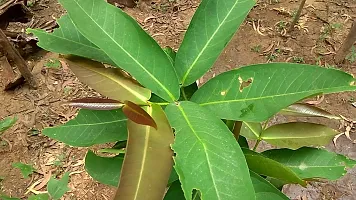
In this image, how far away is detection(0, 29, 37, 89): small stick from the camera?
2.61 m

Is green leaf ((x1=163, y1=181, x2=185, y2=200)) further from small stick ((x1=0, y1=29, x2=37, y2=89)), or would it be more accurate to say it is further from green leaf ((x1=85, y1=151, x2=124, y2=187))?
small stick ((x1=0, y1=29, x2=37, y2=89))

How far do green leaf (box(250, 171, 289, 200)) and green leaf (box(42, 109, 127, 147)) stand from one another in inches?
13.4

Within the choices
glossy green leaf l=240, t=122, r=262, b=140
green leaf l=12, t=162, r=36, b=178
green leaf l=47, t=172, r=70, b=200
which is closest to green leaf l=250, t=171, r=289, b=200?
glossy green leaf l=240, t=122, r=262, b=140

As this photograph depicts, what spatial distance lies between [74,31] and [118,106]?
28cm

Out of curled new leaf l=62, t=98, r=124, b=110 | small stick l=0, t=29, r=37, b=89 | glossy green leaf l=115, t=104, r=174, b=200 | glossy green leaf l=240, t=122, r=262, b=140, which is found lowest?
small stick l=0, t=29, r=37, b=89

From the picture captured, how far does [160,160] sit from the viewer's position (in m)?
0.85

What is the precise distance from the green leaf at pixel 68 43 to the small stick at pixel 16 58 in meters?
1.63

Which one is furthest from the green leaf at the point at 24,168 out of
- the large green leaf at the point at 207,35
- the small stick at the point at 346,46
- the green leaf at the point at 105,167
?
the small stick at the point at 346,46

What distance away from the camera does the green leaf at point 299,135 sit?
122cm

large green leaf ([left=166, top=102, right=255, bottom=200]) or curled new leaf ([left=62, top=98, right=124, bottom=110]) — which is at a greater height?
curled new leaf ([left=62, top=98, right=124, bottom=110])

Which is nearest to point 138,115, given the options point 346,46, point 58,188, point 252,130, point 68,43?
point 68,43

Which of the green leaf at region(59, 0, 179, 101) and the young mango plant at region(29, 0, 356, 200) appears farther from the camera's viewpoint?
the green leaf at region(59, 0, 179, 101)

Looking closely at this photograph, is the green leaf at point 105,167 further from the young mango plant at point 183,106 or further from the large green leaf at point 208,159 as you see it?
the large green leaf at point 208,159

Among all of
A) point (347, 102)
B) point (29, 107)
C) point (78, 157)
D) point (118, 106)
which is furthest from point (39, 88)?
point (118, 106)
